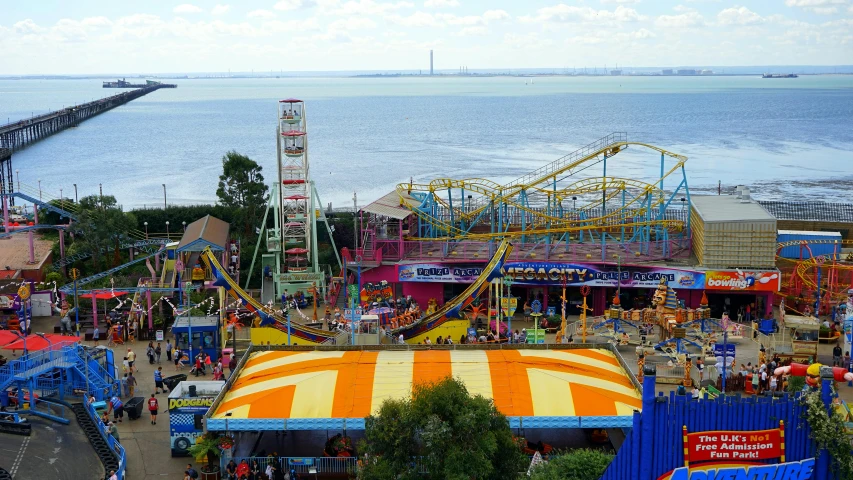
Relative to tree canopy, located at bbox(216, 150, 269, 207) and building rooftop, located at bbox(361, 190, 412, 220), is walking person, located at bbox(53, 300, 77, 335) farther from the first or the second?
tree canopy, located at bbox(216, 150, 269, 207)

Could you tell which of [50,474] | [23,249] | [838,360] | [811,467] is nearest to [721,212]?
[838,360]

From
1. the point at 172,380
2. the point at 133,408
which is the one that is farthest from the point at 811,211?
the point at 133,408

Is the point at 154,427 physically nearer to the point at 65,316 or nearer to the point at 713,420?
the point at 65,316

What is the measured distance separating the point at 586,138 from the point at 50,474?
130m

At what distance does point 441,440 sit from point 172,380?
14.4m

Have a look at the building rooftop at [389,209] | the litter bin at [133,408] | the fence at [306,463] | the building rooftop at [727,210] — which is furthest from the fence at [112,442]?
the building rooftop at [727,210]

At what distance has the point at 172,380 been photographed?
30.7 metres

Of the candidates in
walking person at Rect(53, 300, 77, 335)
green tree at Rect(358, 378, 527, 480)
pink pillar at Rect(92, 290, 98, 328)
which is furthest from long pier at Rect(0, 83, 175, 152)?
green tree at Rect(358, 378, 527, 480)

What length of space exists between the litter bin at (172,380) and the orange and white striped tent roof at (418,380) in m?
4.35

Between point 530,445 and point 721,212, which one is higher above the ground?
point 721,212

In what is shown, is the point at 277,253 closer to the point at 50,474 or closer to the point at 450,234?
the point at 450,234

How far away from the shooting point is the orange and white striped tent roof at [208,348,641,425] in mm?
23594

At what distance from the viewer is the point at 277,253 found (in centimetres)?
4400

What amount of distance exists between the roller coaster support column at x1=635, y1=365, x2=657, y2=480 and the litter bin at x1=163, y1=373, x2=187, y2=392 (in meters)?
17.9
